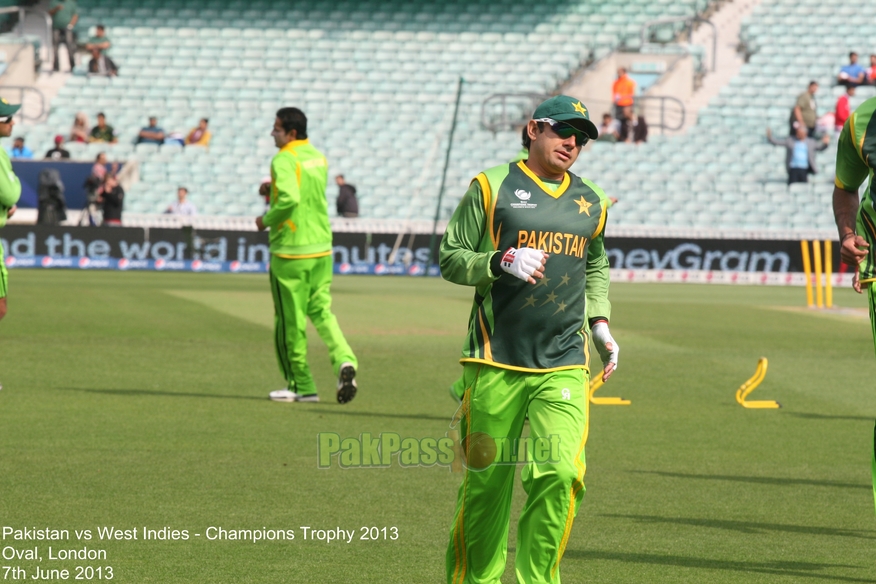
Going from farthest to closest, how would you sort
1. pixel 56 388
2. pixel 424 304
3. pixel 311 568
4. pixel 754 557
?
pixel 424 304
pixel 56 388
pixel 754 557
pixel 311 568

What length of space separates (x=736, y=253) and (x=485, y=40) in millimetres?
12154

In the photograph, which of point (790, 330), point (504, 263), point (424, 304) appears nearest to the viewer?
point (504, 263)

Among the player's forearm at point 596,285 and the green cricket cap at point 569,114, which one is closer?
the green cricket cap at point 569,114

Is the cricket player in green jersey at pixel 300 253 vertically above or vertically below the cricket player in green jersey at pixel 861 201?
below

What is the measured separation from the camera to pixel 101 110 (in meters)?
35.1

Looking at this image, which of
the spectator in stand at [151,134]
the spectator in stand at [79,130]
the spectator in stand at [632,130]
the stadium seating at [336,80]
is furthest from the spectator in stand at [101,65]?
the spectator in stand at [632,130]

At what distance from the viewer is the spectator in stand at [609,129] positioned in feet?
110

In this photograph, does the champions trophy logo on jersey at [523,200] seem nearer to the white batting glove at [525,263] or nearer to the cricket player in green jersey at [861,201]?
the white batting glove at [525,263]

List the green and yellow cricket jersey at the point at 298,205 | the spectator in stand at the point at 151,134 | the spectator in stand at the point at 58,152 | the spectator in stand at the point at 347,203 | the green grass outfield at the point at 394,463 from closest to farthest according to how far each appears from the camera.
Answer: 1. the green grass outfield at the point at 394,463
2. the green and yellow cricket jersey at the point at 298,205
3. the spectator in stand at the point at 347,203
4. the spectator in stand at the point at 58,152
5. the spectator in stand at the point at 151,134

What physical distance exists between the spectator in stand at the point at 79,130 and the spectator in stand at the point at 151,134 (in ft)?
4.26

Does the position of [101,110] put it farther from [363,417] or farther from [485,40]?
[363,417]

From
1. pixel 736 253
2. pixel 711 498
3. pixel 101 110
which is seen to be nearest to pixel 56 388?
pixel 711 498

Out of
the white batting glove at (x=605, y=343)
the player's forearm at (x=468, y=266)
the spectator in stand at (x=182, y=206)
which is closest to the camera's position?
the player's forearm at (x=468, y=266)

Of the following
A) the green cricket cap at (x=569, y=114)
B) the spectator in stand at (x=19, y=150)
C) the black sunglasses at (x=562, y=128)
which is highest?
the green cricket cap at (x=569, y=114)
